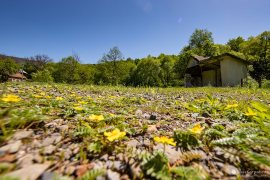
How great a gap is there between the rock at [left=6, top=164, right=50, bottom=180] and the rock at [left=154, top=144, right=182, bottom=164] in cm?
86

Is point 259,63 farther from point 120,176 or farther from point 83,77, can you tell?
point 83,77

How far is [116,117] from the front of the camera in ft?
7.75

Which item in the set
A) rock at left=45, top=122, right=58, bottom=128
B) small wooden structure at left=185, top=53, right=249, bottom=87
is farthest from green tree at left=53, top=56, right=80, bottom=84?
rock at left=45, top=122, right=58, bottom=128

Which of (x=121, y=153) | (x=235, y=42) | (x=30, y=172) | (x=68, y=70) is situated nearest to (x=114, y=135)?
(x=121, y=153)

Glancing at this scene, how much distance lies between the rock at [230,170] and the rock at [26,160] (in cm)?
131

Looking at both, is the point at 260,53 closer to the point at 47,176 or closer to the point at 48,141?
the point at 48,141

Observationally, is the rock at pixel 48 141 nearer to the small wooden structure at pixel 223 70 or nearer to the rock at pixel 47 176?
the rock at pixel 47 176

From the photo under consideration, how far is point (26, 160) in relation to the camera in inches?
49.9

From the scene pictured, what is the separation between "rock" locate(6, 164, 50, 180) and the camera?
108 cm

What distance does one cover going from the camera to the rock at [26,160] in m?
1.22

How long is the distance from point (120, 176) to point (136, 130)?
83 cm

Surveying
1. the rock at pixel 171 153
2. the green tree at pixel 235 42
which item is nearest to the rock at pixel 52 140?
the rock at pixel 171 153

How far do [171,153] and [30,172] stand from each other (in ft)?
3.25

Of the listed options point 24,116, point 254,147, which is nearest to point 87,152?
point 24,116
